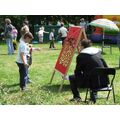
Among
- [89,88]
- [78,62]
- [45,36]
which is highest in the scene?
[78,62]

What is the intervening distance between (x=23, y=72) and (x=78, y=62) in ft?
6.23

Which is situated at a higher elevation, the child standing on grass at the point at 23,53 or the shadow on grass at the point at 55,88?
the child standing on grass at the point at 23,53

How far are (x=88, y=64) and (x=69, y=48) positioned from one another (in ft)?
6.58

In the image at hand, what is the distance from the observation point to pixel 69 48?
10.2 m

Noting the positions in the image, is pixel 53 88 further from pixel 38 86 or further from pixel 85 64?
pixel 85 64

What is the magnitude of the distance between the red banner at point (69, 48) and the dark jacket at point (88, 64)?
4.78 ft

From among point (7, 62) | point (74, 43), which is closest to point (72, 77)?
point (74, 43)

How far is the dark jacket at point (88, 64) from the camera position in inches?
324

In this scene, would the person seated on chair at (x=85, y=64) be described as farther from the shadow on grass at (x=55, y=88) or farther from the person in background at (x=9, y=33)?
A: the person in background at (x=9, y=33)

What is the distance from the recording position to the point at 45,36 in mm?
29188

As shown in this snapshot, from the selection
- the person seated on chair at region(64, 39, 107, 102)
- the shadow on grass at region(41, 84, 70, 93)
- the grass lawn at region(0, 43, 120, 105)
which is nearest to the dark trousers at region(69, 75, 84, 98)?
the person seated on chair at region(64, 39, 107, 102)

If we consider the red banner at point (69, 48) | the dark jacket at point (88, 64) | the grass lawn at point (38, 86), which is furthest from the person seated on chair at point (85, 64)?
the red banner at point (69, 48)

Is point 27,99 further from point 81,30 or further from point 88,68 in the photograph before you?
point 81,30
